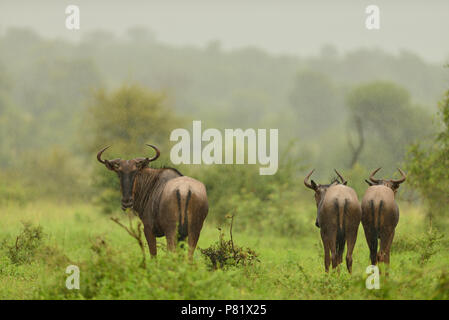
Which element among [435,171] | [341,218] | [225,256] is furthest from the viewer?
[435,171]

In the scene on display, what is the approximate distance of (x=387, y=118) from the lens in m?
41.2

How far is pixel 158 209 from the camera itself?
30.0 feet

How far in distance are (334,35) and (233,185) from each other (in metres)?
116

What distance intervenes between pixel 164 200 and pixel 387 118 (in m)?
35.2

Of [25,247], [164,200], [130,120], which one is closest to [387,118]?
[130,120]

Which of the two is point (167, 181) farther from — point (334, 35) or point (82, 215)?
point (334, 35)

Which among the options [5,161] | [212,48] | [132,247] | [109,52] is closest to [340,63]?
[212,48]

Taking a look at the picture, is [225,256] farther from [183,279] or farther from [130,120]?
[130,120]

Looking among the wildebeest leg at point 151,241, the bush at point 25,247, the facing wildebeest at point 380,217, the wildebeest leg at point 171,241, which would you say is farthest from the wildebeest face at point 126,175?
the facing wildebeest at point 380,217

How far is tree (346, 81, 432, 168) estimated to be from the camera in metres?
38.8

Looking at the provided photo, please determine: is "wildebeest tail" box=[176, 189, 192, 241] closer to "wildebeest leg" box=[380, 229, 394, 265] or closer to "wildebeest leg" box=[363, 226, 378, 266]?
"wildebeest leg" box=[363, 226, 378, 266]

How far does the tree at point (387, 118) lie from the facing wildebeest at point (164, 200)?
98.6 feet

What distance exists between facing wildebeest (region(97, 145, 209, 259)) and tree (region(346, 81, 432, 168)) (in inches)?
1184

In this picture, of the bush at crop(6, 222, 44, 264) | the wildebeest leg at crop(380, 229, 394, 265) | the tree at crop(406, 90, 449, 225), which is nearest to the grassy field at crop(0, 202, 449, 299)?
the bush at crop(6, 222, 44, 264)
